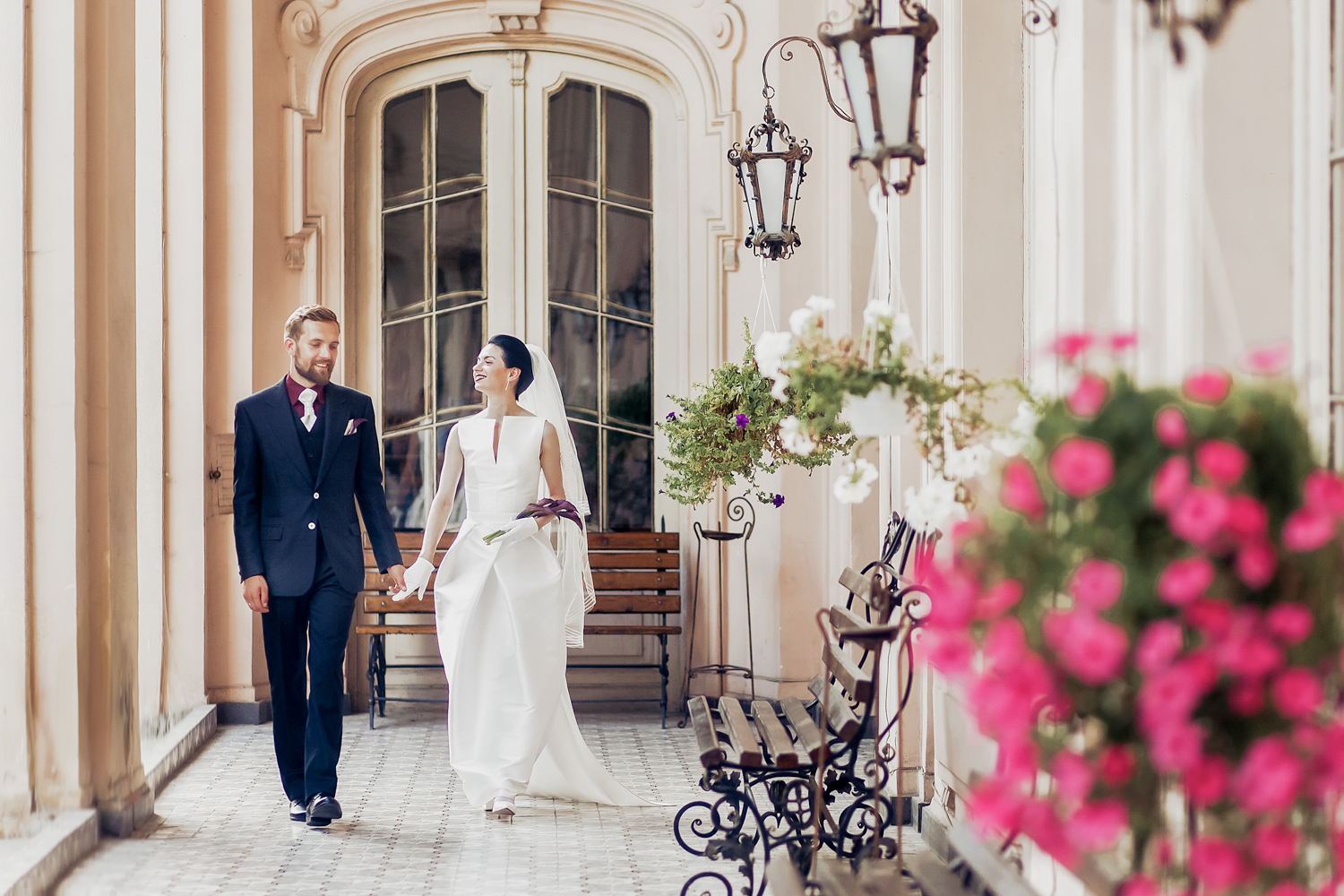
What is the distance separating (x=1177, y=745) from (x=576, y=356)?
634 cm

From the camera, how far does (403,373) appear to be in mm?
7484

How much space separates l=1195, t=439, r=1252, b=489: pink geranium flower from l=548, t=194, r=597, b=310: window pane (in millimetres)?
6362

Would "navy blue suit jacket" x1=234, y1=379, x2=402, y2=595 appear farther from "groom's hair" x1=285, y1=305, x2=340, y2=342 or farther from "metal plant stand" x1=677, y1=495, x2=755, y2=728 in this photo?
"metal plant stand" x1=677, y1=495, x2=755, y2=728

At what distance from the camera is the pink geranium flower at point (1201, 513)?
1277 millimetres

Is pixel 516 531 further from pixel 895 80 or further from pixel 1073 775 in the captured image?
pixel 1073 775

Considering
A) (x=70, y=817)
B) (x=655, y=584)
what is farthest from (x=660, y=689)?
(x=70, y=817)

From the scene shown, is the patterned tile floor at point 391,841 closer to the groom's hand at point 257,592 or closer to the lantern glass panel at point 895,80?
the groom's hand at point 257,592

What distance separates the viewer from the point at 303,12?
23.5ft

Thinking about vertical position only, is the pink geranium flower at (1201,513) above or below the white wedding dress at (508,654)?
above

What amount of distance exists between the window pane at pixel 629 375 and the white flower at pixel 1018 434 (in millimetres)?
5059

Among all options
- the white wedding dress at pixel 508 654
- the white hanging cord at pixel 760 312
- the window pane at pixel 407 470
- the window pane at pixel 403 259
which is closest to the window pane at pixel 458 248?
the window pane at pixel 403 259

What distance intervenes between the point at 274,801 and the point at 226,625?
78.3 inches

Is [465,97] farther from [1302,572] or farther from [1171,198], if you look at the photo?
[1302,572]

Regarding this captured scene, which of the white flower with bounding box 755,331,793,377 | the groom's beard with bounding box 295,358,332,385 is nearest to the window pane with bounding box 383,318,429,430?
the groom's beard with bounding box 295,358,332,385
